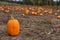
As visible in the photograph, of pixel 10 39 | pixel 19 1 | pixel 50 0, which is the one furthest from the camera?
pixel 19 1

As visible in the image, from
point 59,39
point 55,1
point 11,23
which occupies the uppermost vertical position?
point 11,23

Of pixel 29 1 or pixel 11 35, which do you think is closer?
pixel 11 35

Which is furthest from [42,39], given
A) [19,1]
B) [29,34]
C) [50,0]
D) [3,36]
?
[19,1]

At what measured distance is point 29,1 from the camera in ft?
77.4

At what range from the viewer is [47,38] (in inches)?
156

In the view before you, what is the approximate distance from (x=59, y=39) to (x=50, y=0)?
19210mm

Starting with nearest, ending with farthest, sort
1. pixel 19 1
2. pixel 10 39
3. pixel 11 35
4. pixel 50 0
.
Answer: pixel 10 39
pixel 11 35
pixel 50 0
pixel 19 1

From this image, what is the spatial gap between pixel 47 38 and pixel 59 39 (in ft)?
0.76

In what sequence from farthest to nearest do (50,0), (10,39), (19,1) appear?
(19,1)
(50,0)
(10,39)

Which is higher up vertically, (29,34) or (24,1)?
(29,34)

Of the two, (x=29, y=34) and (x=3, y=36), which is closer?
(x=3, y=36)

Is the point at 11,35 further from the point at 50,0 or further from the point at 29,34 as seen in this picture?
the point at 50,0

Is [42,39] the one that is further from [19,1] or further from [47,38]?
[19,1]

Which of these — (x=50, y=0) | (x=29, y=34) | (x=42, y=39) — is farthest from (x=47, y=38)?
(x=50, y=0)
